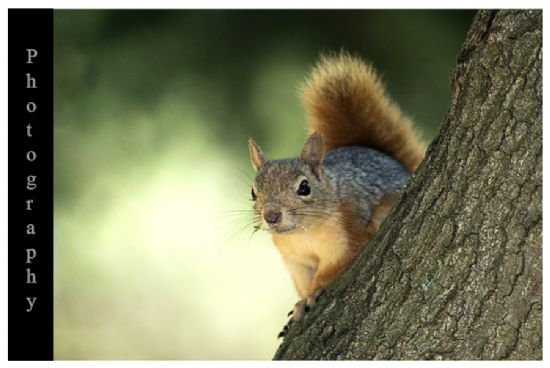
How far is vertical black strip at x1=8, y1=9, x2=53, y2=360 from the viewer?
218cm

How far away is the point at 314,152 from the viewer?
8.38ft

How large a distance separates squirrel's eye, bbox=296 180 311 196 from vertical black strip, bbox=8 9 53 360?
2.53 feet

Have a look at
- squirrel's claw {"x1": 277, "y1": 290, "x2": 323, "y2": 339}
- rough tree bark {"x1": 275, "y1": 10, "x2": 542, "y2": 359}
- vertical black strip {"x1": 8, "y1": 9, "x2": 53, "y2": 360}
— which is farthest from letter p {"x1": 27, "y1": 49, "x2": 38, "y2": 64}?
rough tree bark {"x1": 275, "y1": 10, "x2": 542, "y2": 359}

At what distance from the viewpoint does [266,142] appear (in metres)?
3.96

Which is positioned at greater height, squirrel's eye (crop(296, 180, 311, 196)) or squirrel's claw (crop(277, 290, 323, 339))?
squirrel's eye (crop(296, 180, 311, 196))

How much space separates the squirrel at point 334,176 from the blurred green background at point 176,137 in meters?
0.88

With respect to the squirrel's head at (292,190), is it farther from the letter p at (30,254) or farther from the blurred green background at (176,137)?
the blurred green background at (176,137)

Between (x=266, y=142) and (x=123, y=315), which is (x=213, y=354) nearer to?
(x=123, y=315)

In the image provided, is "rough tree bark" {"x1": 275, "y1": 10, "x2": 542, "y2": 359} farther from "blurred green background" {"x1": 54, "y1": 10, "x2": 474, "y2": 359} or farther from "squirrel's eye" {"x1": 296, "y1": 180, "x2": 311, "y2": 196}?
"blurred green background" {"x1": 54, "y1": 10, "x2": 474, "y2": 359}

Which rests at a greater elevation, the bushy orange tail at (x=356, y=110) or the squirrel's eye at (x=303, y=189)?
the bushy orange tail at (x=356, y=110)

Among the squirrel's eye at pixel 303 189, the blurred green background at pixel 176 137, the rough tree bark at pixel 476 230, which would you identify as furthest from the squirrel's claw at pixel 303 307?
the blurred green background at pixel 176 137

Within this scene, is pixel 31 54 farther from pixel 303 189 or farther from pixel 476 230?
pixel 476 230

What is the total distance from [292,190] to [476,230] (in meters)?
0.88

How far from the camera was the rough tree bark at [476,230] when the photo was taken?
5.33ft
